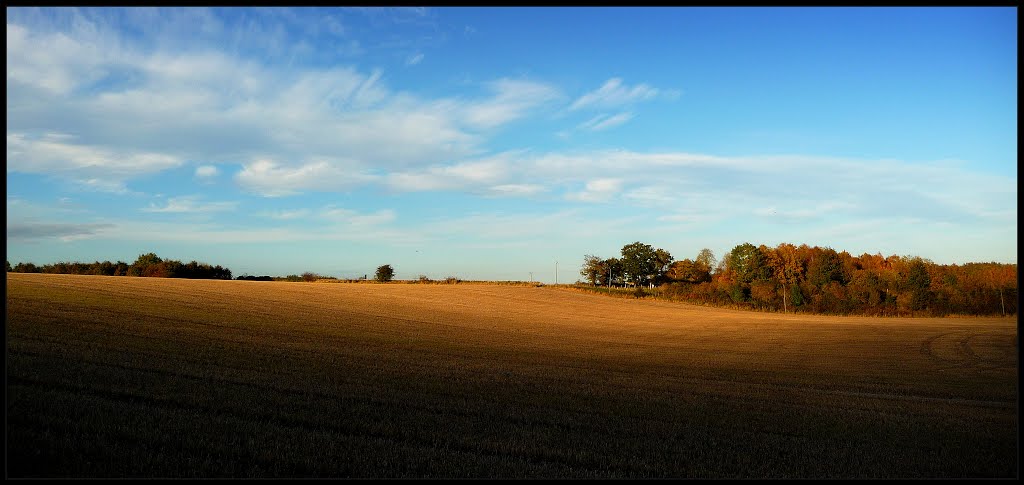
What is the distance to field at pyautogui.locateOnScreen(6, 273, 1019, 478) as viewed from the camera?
9.52 metres

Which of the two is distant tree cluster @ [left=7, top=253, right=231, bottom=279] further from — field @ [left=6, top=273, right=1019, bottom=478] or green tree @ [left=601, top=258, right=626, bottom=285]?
green tree @ [left=601, top=258, right=626, bottom=285]

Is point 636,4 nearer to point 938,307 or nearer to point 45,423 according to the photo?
point 45,423

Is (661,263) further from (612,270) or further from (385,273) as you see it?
(385,273)

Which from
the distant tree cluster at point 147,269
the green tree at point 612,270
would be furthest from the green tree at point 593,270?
the distant tree cluster at point 147,269

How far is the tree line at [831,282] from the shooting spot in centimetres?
7756

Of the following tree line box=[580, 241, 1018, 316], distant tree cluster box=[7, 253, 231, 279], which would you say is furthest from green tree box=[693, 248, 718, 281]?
distant tree cluster box=[7, 253, 231, 279]

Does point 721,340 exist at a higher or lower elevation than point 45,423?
lower

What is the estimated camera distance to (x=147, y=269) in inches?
2744

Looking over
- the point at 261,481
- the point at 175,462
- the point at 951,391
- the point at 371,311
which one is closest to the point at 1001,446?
the point at 951,391

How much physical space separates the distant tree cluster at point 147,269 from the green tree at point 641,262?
86.5 m

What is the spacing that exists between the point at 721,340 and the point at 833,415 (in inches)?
1201

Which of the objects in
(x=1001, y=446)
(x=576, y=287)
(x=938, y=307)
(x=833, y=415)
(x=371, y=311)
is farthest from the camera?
(x=576, y=287)

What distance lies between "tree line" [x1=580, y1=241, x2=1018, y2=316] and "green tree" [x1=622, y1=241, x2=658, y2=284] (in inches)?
8.9

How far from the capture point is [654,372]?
24.9 metres
